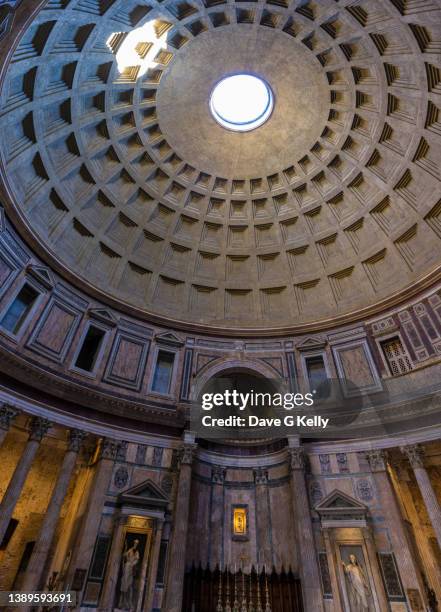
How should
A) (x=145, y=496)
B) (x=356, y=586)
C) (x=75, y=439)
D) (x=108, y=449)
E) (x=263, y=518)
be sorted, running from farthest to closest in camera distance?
(x=263, y=518), (x=108, y=449), (x=75, y=439), (x=145, y=496), (x=356, y=586)

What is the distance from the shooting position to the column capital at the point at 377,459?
1510 cm

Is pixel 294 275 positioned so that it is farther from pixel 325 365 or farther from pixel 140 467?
pixel 140 467

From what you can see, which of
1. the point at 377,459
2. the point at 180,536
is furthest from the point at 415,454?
the point at 180,536

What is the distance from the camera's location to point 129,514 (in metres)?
14.1

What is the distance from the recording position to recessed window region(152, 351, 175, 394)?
61.4 feet

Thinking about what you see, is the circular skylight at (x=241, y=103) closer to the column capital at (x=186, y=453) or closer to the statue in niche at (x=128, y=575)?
the column capital at (x=186, y=453)

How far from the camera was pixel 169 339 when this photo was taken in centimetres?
2012

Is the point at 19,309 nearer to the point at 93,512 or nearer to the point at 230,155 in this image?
the point at 93,512

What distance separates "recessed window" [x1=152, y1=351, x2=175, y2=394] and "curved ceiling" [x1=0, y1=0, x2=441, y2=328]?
2.55 m

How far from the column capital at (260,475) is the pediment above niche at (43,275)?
1298 centimetres

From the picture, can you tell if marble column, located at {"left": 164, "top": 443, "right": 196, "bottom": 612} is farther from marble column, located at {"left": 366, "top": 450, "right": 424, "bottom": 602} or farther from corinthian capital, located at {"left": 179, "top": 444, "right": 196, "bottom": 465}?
marble column, located at {"left": 366, "top": 450, "right": 424, "bottom": 602}

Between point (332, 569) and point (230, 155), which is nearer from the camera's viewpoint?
point (332, 569)

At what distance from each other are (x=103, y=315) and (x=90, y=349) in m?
1.80

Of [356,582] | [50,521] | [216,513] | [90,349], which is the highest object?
[90,349]
